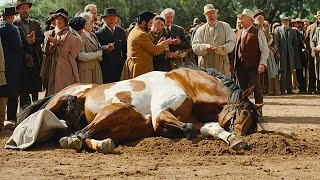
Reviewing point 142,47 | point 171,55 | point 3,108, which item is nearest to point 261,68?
point 171,55

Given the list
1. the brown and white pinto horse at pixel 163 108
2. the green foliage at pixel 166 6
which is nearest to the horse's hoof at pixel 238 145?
the brown and white pinto horse at pixel 163 108

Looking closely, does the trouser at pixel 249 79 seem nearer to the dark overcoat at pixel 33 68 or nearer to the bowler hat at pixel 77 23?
the bowler hat at pixel 77 23

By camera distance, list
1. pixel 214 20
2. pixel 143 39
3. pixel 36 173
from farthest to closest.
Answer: pixel 214 20
pixel 143 39
pixel 36 173

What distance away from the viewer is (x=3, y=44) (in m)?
12.5

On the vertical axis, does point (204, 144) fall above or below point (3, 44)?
below

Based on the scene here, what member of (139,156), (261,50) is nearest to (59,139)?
(139,156)

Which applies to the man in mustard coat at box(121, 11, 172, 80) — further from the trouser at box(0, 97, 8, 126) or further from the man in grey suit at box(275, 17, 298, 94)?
the man in grey suit at box(275, 17, 298, 94)

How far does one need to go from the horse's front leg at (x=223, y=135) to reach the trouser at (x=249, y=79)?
3.90 m

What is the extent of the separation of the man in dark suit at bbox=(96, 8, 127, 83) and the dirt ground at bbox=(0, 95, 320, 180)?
12.0 ft

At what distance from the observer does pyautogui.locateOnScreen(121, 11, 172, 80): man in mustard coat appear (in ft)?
39.1

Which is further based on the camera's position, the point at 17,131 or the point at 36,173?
A: the point at 17,131

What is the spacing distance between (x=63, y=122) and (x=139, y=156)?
5.52 feet

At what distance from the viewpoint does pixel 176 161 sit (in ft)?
27.5

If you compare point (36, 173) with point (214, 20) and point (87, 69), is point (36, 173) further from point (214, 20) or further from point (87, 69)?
point (214, 20)
